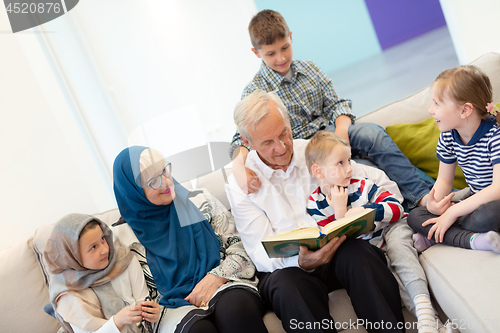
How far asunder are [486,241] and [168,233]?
1.16 metres

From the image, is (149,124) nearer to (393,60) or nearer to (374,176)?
(374,176)

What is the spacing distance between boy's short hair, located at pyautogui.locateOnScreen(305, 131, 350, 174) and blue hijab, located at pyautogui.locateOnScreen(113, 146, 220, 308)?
515mm

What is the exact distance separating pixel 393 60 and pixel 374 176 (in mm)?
2167

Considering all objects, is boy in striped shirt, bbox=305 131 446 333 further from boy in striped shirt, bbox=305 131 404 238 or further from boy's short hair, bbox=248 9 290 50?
boy's short hair, bbox=248 9 290 50

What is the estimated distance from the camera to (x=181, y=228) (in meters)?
1.77

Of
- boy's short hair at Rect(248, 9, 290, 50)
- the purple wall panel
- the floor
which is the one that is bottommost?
the floor

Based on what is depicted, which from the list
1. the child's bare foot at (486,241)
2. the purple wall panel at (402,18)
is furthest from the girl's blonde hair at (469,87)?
the purple wall panel at (402,18)

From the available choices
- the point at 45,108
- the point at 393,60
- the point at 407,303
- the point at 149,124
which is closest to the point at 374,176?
the point at 407,303

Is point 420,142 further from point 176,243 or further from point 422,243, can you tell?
point 176,243

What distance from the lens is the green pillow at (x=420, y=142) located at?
1.97 meters

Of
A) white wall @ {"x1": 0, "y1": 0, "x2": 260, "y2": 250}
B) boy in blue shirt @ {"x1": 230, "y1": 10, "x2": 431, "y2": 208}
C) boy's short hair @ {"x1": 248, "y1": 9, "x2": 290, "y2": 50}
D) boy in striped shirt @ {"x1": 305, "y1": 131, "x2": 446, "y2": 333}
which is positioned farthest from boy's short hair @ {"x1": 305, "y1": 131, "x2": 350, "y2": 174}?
white wall @ {"x1": 0, "y1": 0, "x2": 260, "y2": 250}

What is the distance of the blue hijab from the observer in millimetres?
1691

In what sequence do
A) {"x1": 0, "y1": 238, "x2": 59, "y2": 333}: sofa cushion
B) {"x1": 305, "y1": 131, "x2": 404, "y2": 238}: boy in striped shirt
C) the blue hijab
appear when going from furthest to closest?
{"x1": 0, "y1": 238, "x2": 59, "y2": 333}: sofa cushion, the blue hijab, {"x1": 305, "y1": 131, "x2": 404, "y2": 238}: boy in striped shirt

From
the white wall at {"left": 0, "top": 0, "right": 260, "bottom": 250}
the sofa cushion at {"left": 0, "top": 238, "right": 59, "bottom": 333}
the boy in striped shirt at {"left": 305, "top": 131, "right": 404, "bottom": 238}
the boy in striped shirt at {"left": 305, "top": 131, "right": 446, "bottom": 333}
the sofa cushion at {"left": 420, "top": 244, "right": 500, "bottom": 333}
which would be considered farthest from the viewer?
the white wall at {"left": 0, "top": 0, "right": 260, "bottom": 250}
